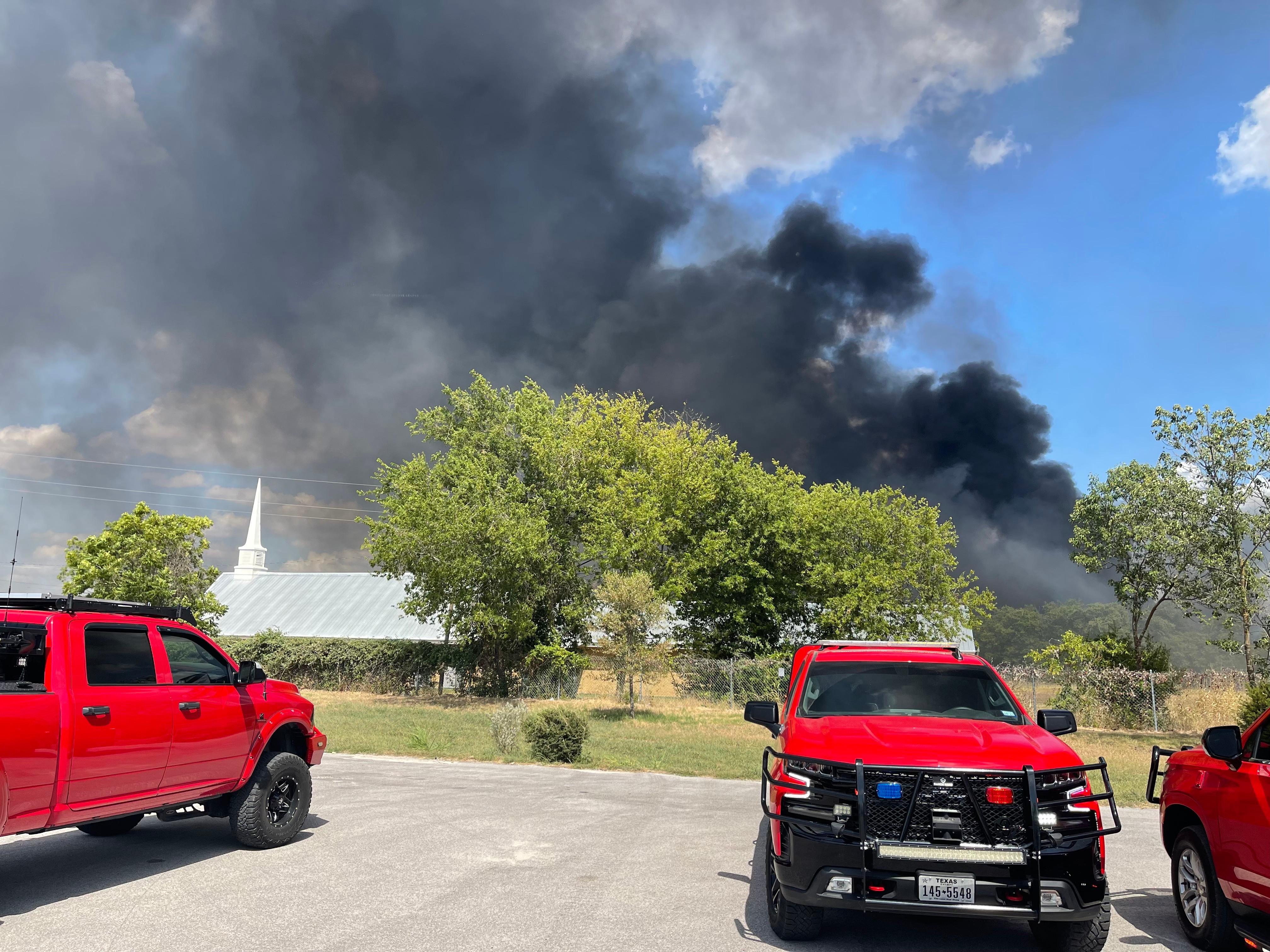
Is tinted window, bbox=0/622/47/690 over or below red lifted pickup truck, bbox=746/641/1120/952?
over

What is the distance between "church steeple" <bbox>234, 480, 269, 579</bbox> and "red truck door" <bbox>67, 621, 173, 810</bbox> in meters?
73.3

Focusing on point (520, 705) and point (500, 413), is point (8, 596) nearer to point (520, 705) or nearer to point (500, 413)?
point (520, 705)

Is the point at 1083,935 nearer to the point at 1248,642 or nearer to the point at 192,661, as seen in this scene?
the point at 192,661

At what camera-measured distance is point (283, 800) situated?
8555 millimetres

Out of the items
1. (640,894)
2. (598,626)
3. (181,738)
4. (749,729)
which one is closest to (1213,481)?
(749,729)

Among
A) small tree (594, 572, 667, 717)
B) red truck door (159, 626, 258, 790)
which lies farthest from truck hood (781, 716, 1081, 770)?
small tree (594, 572, 667, 717)

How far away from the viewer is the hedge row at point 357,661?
40125mm

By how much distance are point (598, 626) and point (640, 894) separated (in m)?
25.7

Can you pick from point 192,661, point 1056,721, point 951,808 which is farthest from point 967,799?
point 192,661

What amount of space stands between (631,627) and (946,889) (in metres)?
25.5

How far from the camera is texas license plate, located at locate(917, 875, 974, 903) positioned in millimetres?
5008

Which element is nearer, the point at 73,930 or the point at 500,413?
the point at 73,930

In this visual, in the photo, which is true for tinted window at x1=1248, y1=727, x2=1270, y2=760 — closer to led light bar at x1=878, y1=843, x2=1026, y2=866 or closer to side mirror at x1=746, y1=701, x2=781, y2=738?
led light bar at x1=878, y1=843, x2=1026, y2=866

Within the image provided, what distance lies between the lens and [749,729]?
2520 cm
